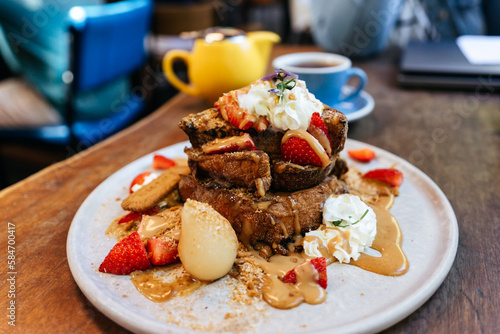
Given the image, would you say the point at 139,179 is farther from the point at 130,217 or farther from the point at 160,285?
the point at 160,285

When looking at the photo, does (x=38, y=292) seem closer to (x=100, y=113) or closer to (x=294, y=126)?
(x=294, y=126)

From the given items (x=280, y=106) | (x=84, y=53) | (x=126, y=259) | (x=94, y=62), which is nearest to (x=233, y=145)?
(x=280, y=106)

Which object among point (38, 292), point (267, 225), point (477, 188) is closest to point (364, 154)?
point (477, 188)

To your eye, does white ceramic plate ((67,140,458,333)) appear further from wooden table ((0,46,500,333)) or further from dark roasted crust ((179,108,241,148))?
dark roasted crust ((179,108,241,148))

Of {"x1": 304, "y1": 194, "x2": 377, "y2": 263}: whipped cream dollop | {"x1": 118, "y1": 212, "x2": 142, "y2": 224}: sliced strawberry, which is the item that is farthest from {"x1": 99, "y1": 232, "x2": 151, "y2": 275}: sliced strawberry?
{"x1": 304, "y1": 194, "x2": 377, "y2": 263}: whipped cream dollop

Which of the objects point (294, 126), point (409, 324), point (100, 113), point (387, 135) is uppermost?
point (294, 126)

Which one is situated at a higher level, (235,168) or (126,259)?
(235,168)

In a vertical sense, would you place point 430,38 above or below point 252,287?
below
